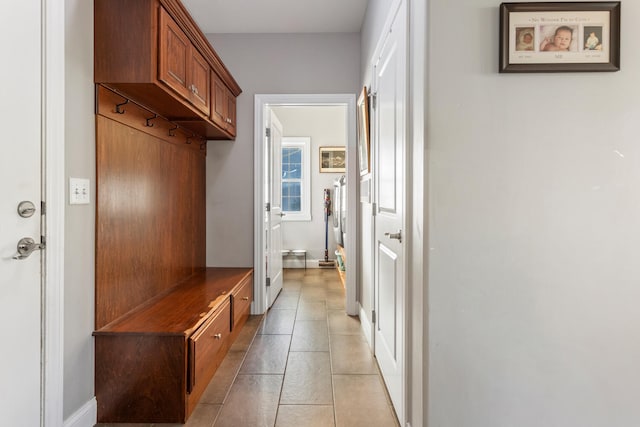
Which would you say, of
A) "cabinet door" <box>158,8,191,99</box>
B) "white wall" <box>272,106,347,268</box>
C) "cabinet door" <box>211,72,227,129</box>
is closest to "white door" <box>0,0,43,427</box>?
"cabinet door" <box>158,8,191,99</box>

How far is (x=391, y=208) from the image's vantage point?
193 cm

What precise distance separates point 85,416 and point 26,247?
0.88 m

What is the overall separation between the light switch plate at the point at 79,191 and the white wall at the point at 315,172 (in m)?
4.20

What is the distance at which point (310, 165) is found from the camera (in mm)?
5863

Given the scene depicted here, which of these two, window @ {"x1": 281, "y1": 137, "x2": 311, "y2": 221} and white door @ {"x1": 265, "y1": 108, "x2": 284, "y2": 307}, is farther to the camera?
window @ {"x1": 281, "y1": 137, "x2": 311, "y2": 221}

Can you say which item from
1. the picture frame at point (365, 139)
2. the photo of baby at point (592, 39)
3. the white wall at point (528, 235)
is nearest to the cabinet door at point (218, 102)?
the picture frame at point (365, 139)

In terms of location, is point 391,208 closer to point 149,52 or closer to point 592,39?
point 592,39

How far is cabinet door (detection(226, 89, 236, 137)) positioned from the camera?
3088 millimetres

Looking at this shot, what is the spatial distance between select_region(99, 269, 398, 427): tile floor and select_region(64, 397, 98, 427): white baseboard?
0.23ft

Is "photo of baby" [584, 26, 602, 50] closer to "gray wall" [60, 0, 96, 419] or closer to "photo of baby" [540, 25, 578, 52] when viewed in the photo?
"photo of baby" [540, 25, 578, 52]

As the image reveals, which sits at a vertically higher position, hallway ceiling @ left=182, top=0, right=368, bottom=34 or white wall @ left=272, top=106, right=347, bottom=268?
hallway ceiling @ left=182, top=0, right=368, bottom=34

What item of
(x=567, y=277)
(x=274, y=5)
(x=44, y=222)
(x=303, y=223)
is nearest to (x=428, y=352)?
(x=567, y=277)

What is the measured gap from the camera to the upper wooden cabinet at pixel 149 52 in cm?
171

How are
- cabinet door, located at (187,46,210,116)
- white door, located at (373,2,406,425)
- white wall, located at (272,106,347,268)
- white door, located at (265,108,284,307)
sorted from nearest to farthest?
white door, located at (373,2,406,425) → cabinet door, located at (187,46,210,116) → white door, located at (265,108,284,307) → white wall, located at (272,106,347,268)
